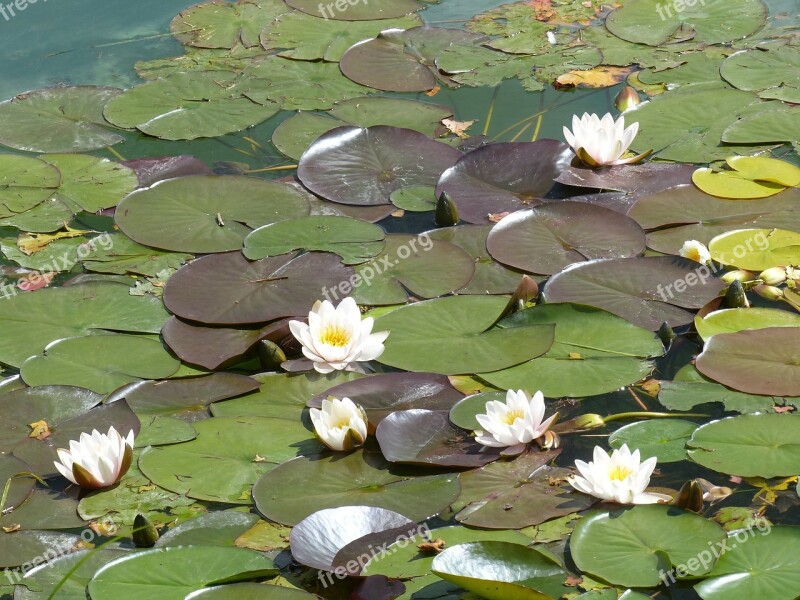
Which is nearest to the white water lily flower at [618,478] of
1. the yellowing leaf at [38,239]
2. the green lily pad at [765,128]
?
the green lily pad at [765,128]

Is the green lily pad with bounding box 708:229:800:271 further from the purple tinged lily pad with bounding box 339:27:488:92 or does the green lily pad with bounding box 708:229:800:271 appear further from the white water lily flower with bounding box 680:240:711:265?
the purple tinged lily pad with bounding box 339:27:488:92

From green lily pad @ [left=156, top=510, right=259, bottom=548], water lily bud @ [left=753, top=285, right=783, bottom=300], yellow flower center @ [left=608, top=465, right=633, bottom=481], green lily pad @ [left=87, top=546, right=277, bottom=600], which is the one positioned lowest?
water lily bud @ [left=753, top=285, right=783, bottom=300]

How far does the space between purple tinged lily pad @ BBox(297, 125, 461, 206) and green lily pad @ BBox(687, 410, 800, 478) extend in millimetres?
1933

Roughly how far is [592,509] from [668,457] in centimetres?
34

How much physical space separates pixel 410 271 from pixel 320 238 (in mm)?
437

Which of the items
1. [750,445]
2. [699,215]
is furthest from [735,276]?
[750,445]

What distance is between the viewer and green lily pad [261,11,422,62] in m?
5.61

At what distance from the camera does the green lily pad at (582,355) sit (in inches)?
120

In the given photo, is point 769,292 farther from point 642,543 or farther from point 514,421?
point 642,543

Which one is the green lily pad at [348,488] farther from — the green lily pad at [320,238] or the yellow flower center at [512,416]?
the green lily pad at [320,238]

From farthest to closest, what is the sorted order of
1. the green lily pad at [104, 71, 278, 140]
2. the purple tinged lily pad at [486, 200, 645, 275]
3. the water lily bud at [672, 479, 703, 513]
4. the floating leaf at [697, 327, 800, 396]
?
the green lily pad at [104, 71, 278, 140], the purple tinged lily pad at [486, 200, 645, 275], the floating leaf at [697, 327, 800, 396], the water lily bud at [672, 479, 703, 513]

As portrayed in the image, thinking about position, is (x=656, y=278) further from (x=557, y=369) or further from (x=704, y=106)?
(x=704, y=106)

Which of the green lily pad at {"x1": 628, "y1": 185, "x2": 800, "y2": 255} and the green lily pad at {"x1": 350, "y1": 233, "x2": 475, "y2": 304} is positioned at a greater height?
the green lily pad at {"x1": 350, "y1": 233, "x2": 475, "y2": 304}

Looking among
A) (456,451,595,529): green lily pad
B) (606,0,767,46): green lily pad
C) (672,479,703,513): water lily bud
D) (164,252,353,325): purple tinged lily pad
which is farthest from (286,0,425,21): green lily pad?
(672,479,703,513): water lily bud
